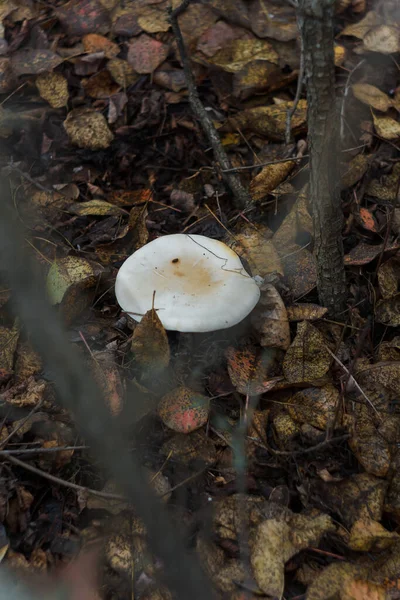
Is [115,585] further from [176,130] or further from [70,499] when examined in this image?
[176,130]

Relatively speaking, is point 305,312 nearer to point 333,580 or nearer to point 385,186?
point 385,186

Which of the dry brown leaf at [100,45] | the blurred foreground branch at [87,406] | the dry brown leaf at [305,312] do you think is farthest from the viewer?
the dry brown leaf at [100,45]

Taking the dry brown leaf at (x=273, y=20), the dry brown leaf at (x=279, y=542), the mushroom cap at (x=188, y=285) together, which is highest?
the dry brown leaf at (x=273, y=20)

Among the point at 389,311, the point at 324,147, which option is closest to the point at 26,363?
the point at 324,147

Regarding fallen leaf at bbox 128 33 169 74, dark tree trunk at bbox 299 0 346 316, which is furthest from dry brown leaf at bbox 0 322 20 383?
fallen leaf at bbox 128 33 169 74

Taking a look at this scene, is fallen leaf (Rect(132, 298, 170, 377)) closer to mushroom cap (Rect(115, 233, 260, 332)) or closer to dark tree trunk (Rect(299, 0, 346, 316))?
mushroom cap (Rect(115, 233, 260, 332))

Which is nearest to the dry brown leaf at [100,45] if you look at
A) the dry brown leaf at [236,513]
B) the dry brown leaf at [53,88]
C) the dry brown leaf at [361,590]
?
the dry brown leaf at [53,88]

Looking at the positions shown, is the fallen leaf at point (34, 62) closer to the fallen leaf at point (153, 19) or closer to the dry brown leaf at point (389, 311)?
the fallen leaf at point (153, 19)
